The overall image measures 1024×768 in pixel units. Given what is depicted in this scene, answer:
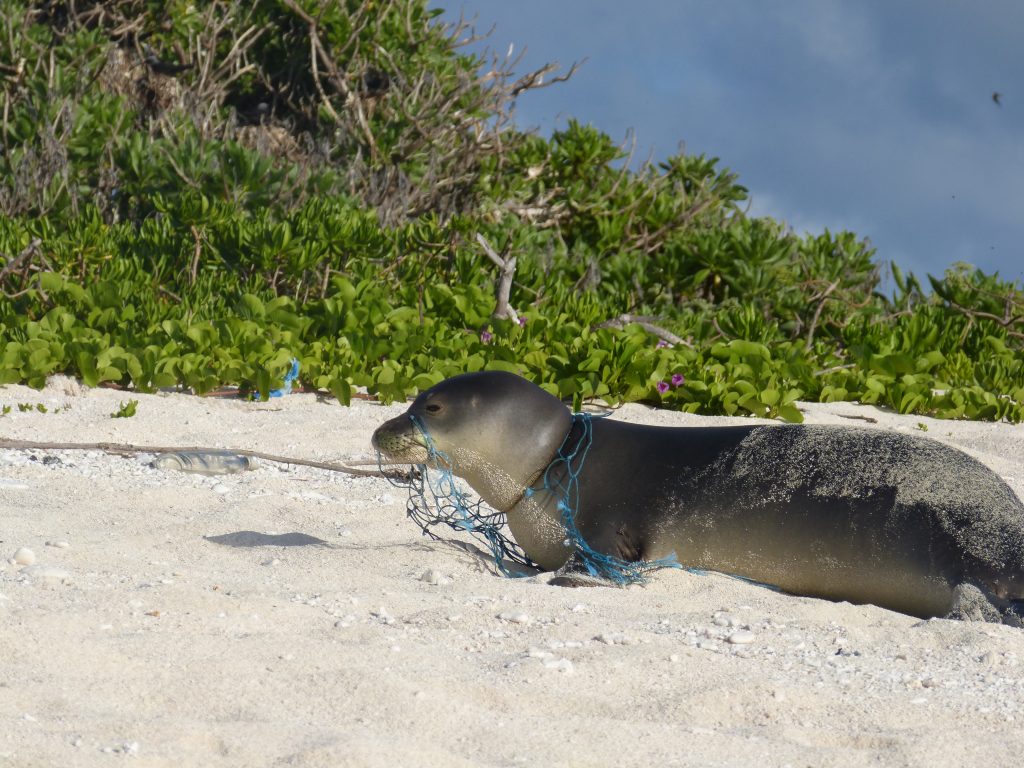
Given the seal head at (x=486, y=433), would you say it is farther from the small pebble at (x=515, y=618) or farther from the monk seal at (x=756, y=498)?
the small pebble at (x=515, y=618)

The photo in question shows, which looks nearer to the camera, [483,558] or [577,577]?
[577,577]

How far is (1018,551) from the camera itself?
3645 millimetres

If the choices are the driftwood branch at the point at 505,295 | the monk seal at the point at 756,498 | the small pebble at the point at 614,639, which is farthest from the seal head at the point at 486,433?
the driftwood branch at the point at 505,295

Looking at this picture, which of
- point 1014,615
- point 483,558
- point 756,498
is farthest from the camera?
point 483,558

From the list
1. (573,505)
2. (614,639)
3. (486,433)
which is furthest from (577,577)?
(614,639)

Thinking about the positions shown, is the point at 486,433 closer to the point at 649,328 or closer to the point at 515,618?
the point at 515,618

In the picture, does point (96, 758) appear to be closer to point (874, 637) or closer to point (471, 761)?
point (471, 761)

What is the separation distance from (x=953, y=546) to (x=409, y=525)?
6.90ft

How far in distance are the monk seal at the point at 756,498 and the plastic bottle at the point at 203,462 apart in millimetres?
1814

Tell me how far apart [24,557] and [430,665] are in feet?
5.04

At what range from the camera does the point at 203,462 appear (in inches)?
225

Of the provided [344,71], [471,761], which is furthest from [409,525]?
[344,71]

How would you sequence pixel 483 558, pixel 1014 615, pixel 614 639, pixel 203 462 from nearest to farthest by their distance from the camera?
pixel 614 639
pixel 1014 615
pixel 483 558
pixel 203 462

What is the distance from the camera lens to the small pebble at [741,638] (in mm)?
3217
